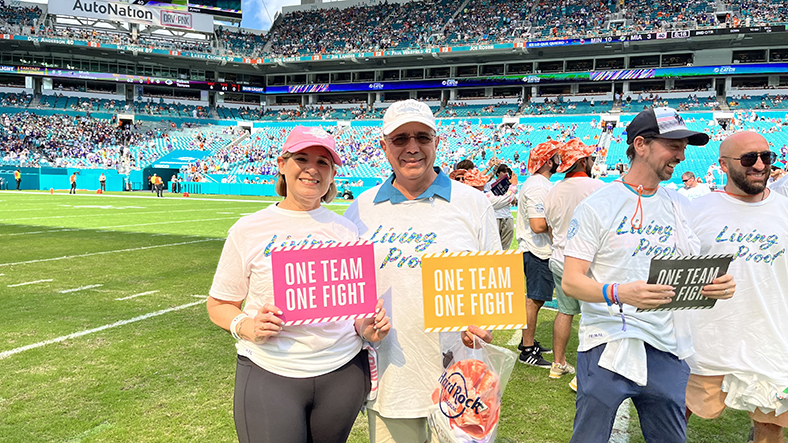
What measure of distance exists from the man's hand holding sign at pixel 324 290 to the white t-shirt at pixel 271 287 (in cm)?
10

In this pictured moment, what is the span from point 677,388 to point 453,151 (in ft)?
135

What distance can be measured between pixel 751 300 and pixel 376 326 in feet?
7.11

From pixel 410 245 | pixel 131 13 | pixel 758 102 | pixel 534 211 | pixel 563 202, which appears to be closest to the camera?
pixel 410 245

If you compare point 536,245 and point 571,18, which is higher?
point 571,18

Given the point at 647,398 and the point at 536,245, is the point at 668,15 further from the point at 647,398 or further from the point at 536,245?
the point at 647,398

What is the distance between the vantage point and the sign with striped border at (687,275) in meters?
2.16

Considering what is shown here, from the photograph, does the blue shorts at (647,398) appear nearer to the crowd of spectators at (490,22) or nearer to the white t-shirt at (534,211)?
the white t-shirt at (534,211)

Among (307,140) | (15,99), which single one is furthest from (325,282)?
(15,99)

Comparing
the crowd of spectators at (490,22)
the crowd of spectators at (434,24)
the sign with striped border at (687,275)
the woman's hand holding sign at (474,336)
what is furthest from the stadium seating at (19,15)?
the sign with striped border at (687,275)

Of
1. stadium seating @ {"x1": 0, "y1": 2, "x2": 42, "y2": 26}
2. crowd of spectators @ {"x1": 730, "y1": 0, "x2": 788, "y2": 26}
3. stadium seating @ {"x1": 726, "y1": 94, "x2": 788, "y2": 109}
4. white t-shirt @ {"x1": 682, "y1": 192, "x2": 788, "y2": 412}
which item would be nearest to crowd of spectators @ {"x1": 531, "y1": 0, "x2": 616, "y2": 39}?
crowd of spectators @ {"x1": 730, "y1": 0, "x2": 788, "y2": 26}

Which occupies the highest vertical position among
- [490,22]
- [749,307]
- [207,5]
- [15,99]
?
[207,5]

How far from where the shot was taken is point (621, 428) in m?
4.09

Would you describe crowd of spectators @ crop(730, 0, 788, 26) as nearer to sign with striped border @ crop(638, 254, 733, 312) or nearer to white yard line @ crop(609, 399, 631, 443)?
white yard line @ crop(609, 399, 631, 443)

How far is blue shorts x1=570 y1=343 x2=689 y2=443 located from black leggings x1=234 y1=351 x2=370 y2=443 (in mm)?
1091
